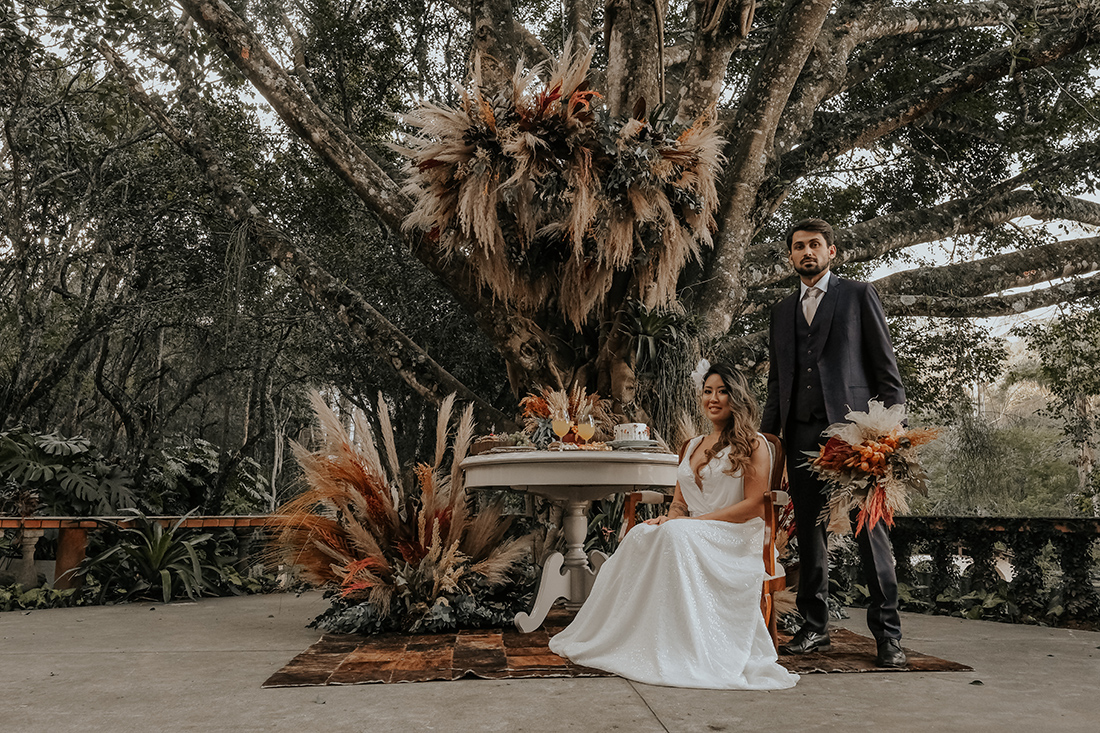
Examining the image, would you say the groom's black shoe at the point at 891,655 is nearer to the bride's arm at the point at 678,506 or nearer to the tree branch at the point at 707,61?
the bride's arm at the point at 678,506

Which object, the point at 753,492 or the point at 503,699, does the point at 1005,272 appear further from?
the point at 503,699

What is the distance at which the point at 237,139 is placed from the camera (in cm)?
731

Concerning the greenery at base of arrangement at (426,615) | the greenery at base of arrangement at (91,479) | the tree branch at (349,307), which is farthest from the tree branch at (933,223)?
the greenery at base of arrangement at (91,479)

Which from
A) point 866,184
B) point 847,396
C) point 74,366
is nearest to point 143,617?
point 847,396

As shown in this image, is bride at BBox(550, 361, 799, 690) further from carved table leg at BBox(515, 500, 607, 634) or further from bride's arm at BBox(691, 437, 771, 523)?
carved table leg at BBox(515, 500, 607, 634)

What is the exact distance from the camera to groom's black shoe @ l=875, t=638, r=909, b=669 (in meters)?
2.48

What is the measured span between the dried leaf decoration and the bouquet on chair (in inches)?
70.9

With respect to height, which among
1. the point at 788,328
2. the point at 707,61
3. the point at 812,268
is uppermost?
the point at 707,61

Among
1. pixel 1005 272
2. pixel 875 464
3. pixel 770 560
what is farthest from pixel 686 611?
pixel 1005 272

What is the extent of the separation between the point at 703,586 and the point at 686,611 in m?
0.13

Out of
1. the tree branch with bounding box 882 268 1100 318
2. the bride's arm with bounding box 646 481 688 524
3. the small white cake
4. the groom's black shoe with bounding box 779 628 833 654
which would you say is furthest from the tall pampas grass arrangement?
the tree branch with bounding box 882 268 1100 318

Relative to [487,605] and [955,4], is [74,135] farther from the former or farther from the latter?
[955,4]

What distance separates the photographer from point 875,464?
245 cm

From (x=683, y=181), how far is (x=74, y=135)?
5.71 m
